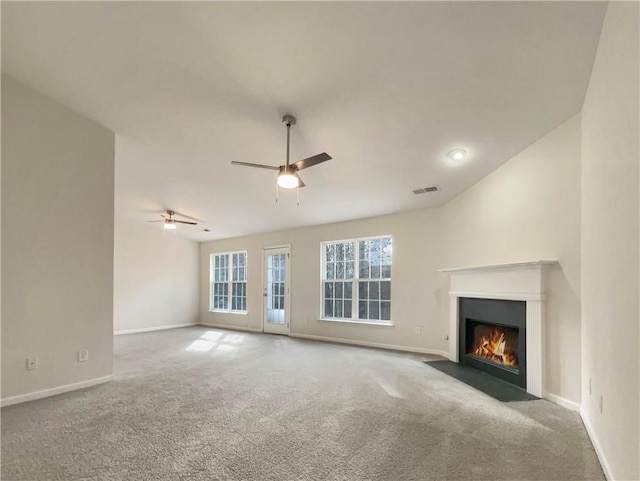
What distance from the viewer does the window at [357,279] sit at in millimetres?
6016

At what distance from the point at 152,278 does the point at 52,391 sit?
5016mm

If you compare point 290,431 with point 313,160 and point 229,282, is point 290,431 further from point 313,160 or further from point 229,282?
point 229,282

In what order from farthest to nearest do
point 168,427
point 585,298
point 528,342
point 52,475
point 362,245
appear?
point 362,245
point 528,342
point 585,298
point 168,427
point 52,475

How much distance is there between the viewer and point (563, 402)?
3.08 m

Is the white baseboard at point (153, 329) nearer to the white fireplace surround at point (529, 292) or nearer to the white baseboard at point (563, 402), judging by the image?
the white fireplace surround at point (529, 292)

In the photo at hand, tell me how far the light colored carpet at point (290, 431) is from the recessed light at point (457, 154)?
8.83 feet

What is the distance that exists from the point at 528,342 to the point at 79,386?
4968 mm

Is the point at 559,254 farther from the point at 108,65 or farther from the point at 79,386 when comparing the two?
the point at 79,386

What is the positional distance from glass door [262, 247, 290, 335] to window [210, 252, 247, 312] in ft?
2.77

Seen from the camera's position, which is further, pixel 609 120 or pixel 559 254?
A: pixel 559 254

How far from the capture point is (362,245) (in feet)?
20.9

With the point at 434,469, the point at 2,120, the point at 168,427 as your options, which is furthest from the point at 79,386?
the point at 434,469

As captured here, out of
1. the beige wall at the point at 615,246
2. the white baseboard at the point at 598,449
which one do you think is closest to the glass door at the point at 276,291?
the white baseboard at the point at 598,449

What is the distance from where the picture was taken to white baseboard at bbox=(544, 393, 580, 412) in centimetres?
298
